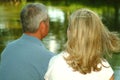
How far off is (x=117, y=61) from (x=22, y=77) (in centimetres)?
770

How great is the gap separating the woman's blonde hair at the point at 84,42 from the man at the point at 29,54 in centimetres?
51

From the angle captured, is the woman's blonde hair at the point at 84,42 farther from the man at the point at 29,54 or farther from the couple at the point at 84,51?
the man at the point at 29,54

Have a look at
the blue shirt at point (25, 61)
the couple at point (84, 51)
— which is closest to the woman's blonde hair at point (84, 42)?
the couple at point (84, 51)

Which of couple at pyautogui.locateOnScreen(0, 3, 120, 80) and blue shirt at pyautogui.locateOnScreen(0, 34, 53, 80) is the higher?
couple at pyautogui.locateOnScreen(0, 3, 120, 80)

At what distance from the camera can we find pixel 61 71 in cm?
274

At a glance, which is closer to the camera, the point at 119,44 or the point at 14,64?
the point at 119,44

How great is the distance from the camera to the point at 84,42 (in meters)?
2.64

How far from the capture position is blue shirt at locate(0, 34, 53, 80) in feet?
10.4

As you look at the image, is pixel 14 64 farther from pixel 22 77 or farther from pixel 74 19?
pixel 74 19

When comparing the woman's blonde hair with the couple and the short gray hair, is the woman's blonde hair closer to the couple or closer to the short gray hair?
the couple

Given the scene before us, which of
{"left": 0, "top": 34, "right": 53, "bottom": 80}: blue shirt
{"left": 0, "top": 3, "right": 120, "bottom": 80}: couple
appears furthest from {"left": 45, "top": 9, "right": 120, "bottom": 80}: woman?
{"left": 0, "top": 34, "right": 53, "bottom": 80}: blue shirt

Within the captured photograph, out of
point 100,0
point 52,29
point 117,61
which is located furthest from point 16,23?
point 100,0

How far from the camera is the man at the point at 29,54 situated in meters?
3.18

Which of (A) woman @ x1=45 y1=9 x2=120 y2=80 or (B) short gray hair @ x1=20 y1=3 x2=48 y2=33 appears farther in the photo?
(B) short gray hair @ x1=20 y1=3 x2=48 y2=33
